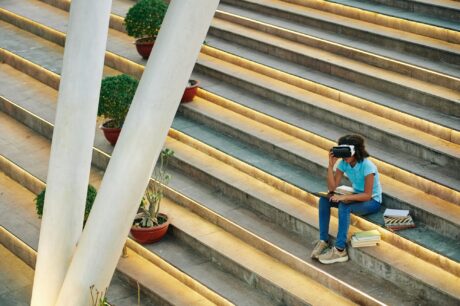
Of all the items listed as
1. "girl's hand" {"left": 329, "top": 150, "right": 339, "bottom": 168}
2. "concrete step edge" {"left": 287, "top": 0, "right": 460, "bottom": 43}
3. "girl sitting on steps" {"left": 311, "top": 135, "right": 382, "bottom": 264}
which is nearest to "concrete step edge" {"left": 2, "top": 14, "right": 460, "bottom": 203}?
"concrete step edge" {"left": 287, "top": 0, "right": 460, "bottom": 43}

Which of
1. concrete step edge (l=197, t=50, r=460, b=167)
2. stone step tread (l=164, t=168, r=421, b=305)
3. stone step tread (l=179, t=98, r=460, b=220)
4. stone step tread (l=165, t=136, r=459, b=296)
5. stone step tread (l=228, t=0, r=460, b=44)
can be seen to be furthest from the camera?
Result: stone step tread (l=228, t=0, r=460, b=44)

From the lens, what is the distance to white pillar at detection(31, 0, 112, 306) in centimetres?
739

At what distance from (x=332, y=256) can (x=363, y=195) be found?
554 millimetres

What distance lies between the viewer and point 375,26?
35.5 feet

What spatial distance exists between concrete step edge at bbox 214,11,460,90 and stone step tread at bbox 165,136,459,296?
1.91 meters

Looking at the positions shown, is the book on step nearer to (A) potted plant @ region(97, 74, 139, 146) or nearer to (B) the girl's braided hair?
(B) the girl's braided hair

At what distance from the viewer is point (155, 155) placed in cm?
717

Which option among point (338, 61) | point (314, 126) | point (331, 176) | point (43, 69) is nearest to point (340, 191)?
point (331, 176)

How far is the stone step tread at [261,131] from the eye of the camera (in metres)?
9.22

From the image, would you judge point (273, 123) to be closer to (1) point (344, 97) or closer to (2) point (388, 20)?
(1) point (344, 97)

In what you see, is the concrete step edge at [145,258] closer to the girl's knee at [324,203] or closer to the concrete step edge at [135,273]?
the concrete step edge at [135,273]

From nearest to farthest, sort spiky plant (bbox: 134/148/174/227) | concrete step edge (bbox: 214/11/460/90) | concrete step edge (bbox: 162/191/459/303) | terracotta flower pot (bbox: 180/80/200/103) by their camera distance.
→ concrete step edge (bbox: 162/191/459/303), spiky plant (bbox: 134/148/174/227), concrete step edge (bbox: 214/11/460/90), terracotta flower pot (bbox: 180/80/200/103)

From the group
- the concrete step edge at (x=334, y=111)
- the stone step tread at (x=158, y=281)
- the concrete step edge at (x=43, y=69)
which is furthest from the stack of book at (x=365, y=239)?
the concrete step edge at (x=43, y=69)

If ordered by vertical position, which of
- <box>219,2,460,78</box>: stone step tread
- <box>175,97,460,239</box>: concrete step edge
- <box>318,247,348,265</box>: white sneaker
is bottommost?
<box>318,247,348,265</box>: white sneaker
